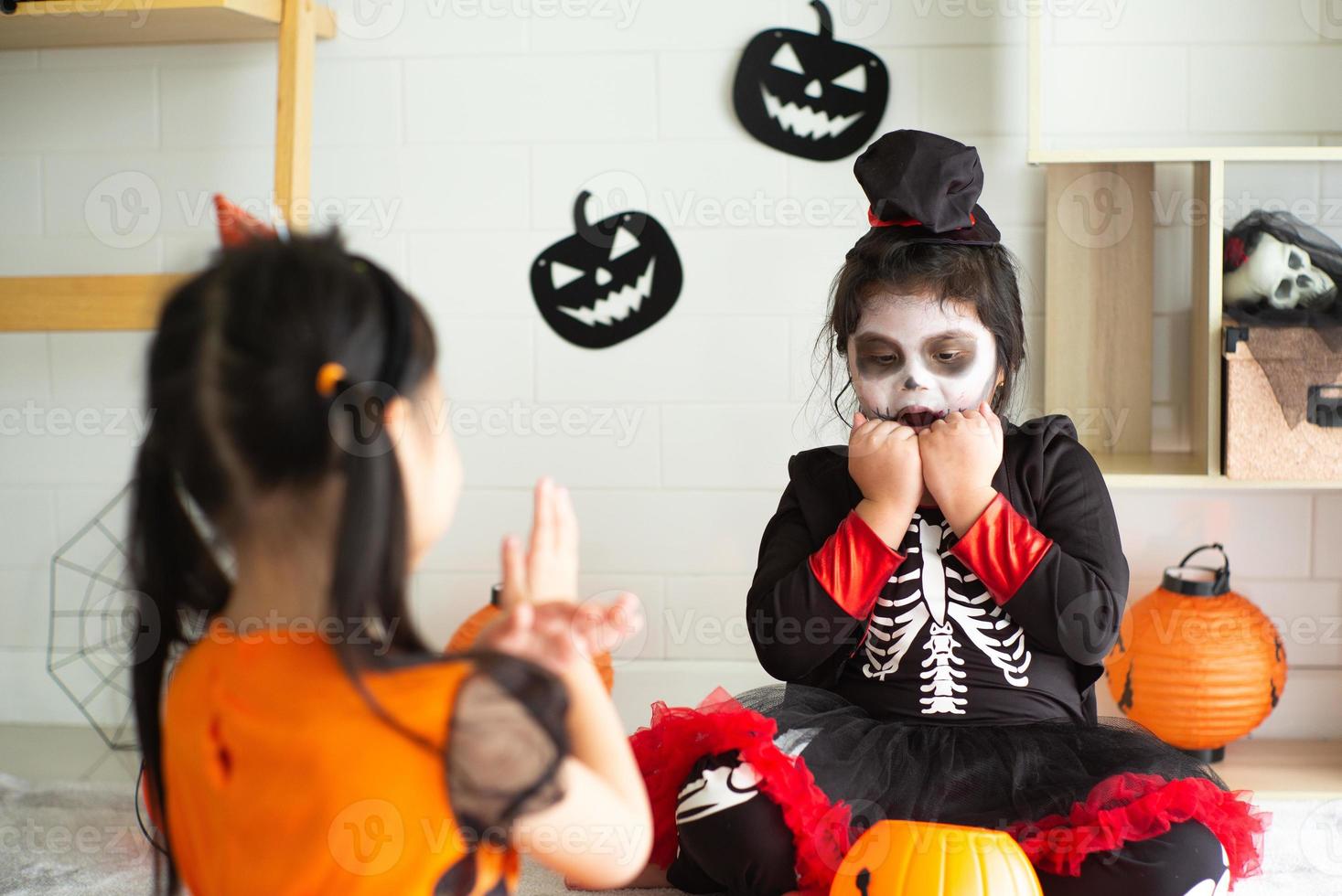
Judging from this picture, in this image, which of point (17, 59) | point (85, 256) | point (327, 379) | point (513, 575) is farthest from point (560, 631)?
point (17, 59)

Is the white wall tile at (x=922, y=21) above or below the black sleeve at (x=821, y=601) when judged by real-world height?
above

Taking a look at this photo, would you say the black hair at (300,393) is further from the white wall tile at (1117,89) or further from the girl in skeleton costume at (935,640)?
the white wall tile at (1117,89)

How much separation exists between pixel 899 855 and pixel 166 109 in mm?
1457

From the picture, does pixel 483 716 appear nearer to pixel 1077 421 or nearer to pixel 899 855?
pixel 899 855

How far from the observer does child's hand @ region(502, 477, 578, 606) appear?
0.72 meters

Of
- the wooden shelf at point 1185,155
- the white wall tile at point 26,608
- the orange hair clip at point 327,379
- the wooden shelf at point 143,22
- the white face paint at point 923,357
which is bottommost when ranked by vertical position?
the white wall tile at point 26,608

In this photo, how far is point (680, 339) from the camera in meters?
1.75

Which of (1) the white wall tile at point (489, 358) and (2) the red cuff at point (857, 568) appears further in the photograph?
(1) the white wall tile at point (489, 358)

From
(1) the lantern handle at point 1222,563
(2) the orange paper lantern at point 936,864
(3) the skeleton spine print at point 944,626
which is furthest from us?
(1) the lantern handle at point 1222,563

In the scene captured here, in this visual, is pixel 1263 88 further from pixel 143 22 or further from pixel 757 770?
pixel 143 22

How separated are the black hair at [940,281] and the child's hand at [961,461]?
0.10 metres

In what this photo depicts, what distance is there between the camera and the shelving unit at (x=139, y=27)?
1.54 metres

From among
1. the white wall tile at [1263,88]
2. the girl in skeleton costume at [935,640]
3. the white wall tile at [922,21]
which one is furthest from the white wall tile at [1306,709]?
the white wall tile at [922,21]

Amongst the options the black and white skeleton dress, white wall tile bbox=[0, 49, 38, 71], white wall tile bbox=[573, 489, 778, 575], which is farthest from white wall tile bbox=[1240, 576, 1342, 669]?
white wall tile bbox=[0, 49, 38, 71]
